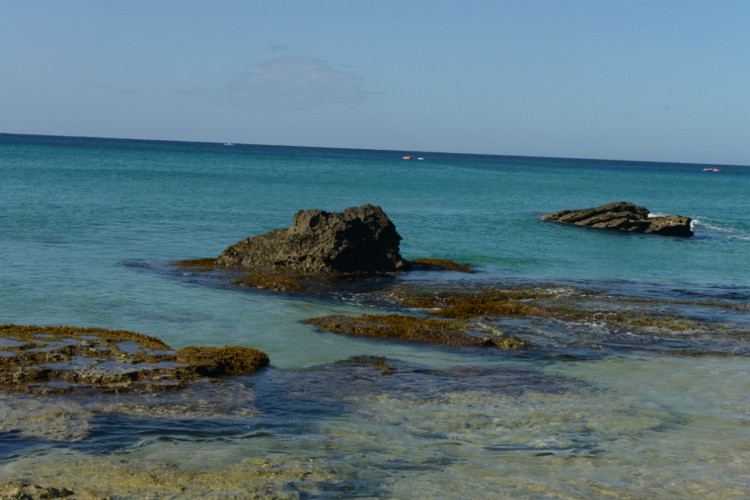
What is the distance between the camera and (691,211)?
62.4 meters

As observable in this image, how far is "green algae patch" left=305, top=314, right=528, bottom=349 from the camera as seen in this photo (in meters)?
13.8

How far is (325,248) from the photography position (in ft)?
70.3

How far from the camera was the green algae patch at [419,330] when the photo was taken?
1380 cm

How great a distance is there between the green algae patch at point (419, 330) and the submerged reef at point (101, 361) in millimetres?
2968

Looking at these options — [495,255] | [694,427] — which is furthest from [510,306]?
[495,255]

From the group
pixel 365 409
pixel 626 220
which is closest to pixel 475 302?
pixel 365 409

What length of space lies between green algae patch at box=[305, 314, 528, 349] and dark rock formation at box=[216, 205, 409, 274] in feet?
20.6

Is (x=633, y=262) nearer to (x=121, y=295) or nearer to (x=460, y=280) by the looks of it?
(x=460, y=280)

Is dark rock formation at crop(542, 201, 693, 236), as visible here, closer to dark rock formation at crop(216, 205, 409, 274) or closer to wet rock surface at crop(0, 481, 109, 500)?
dark rock formation at crop(216, 205, 409, 274)

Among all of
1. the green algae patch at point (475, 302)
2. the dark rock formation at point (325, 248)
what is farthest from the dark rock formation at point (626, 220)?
the green algae patch at point (475, 302)

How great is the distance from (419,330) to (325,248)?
7.68 m

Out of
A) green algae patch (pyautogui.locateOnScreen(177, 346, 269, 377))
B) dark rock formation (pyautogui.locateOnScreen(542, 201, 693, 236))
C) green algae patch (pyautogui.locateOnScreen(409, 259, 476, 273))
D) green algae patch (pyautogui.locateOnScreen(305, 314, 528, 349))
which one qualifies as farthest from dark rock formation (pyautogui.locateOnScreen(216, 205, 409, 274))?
dark rock formation (pyautogui.locateOnScreen(542, 201, 693, 236))

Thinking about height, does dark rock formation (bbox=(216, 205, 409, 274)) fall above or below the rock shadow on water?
above

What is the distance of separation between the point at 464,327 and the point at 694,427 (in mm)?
5712
